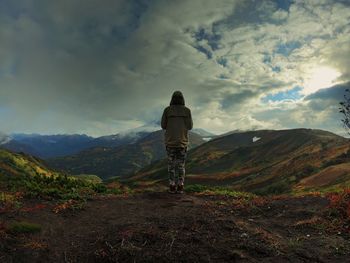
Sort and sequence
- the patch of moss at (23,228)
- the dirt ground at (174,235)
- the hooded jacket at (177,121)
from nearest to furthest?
1. the dirt ground at (174,235)
2. the patch of moss at (23,228)
3. the hooded jacket at (177,121)

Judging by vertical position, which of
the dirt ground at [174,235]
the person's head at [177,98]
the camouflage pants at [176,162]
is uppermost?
the person's head at [177,98]

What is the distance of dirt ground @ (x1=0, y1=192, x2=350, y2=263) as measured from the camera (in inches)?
343

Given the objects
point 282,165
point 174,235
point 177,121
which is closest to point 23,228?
point 174,235

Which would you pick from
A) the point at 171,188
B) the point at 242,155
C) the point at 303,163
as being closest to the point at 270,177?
the point at 303,163

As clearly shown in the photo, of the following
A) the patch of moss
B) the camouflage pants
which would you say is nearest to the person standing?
the camouflage pants

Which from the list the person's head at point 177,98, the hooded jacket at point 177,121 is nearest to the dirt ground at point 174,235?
the hooded jacket at point 177,121

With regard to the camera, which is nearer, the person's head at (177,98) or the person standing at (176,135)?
the person standing at (176,135)

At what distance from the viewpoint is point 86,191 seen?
17.5m

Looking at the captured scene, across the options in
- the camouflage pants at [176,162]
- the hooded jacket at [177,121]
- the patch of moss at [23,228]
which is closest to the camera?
the patch of moss at [23,228]

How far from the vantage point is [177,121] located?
17.1 metres

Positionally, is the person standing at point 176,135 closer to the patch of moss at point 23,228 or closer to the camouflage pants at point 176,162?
the camouflage pants at point 176,162

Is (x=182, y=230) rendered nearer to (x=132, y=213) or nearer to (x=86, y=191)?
(x=132, y=213)

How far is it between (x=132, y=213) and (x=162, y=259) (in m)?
4.54

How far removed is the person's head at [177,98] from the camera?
1696 cm
